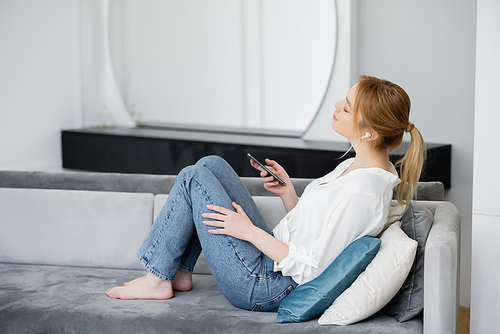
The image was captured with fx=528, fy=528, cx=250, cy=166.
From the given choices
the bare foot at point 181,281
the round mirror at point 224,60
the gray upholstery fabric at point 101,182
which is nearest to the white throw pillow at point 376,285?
the bare foot at point 181,281

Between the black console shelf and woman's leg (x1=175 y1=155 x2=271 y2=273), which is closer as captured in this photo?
woman's leg (x1=175 y1=155 x2=271 y2=273)

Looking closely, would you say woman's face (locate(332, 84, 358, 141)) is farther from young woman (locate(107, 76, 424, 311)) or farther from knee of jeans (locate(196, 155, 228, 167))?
knee of jeans (locate(196, 155, 228, 167))

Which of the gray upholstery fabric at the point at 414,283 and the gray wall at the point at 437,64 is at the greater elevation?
the gray wall at the point at 437,64

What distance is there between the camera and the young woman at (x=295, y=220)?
1565 mm

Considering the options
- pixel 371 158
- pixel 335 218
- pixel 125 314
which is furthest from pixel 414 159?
pixel 125 314

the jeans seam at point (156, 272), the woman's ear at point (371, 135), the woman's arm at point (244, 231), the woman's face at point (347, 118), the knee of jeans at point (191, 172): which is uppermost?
the woman's face at point (347, 118)

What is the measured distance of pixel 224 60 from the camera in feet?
12.8

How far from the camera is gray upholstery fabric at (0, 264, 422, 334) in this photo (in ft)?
5.19

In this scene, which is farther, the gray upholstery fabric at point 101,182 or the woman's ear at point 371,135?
the gray upholstery fabric at point 101,182

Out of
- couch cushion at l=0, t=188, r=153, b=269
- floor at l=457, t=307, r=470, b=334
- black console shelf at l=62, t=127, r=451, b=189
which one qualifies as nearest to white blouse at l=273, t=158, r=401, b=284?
couch cushion at l=0, t=188, r=153, b=269

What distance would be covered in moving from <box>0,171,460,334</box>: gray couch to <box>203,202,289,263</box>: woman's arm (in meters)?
0.22

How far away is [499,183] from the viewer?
5.54 ft

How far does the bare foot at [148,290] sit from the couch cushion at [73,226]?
1.17 feet

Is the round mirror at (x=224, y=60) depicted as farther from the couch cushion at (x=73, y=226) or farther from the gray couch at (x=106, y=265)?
the couch cushion at (x=73, y=226)
